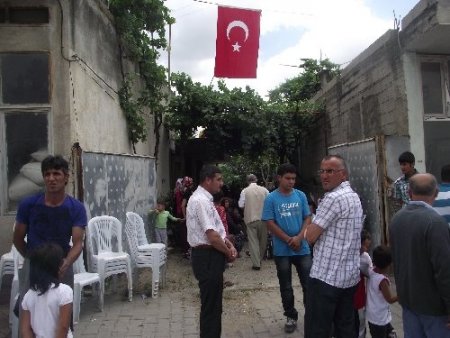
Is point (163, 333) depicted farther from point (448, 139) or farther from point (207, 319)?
point (448, 139)

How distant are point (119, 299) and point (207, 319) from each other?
2742 millimetres

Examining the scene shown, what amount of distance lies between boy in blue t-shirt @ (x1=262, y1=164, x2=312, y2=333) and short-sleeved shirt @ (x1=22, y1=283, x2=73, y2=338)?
242 cm

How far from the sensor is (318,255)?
3547mm

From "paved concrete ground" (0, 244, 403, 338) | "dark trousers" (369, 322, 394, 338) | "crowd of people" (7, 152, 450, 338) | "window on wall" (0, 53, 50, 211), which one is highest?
"window on wall" (0, 53, 50, 211)

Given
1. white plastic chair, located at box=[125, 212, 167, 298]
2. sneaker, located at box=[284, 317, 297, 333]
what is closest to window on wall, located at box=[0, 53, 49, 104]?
white plastic chair, located at box=[125, 212, 167, 298]

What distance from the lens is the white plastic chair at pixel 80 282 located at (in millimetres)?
5334

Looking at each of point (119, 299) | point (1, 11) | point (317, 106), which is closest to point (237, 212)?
point (317, 106)

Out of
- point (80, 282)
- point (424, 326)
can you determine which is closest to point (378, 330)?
point (424, 326)

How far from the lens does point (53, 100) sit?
21.1 ft

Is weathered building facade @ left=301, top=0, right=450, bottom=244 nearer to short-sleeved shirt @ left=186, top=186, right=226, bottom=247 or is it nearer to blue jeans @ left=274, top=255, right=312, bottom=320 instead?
blue jeans @ left=274, top=255, right=312, bottom=320

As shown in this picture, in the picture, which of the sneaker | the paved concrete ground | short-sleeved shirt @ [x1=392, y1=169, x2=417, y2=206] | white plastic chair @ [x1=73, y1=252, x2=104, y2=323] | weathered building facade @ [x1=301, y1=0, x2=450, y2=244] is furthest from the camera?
weathered building facade @ [x1=301, y1=0, x2=450, y2=244]

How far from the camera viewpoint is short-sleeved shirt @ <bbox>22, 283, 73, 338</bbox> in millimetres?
3039

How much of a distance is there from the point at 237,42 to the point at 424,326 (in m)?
7.01

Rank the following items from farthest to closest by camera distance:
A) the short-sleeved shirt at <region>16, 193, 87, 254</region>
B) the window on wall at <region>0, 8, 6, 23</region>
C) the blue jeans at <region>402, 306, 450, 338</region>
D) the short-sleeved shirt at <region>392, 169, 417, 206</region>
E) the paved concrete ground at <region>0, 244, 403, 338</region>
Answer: the window on wall at <region>0, 8, 6, 23</region> → the short-sleeved shirt at <region>392, 169, 417, 206</region> → the paved concrete ground at <region>0, 244, 403, 338</region> → the short-sleeved shirt at <region>16, 193, 87, 254</region> → the blue jeans at <region>402, 306, 450, 338</region>
